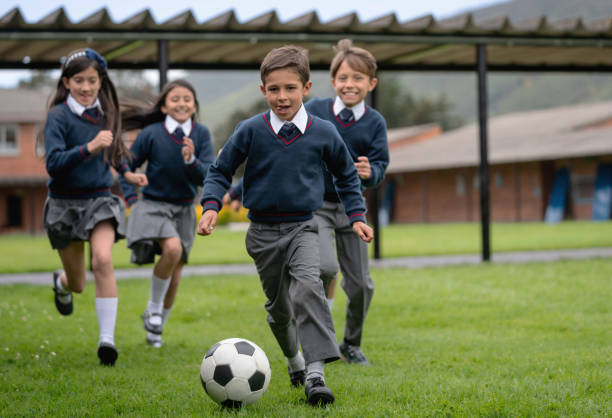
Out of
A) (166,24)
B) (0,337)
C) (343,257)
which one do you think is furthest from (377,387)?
(166,24)

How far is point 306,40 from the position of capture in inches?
441

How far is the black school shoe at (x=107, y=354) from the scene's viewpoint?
17.4ft

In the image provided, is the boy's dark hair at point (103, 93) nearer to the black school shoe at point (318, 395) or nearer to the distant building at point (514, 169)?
the black school shoe at point (318, 395)

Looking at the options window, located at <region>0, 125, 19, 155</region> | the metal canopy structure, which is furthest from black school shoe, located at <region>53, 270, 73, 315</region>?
window, located at <region>0, 125, 19, 155</region>

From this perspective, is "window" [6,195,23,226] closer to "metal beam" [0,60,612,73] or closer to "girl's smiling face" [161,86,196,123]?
"metal beam" [0,60,612,73]

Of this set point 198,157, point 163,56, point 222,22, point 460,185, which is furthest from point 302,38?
point 460,185

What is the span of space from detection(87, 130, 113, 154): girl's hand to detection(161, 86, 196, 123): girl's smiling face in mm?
1113

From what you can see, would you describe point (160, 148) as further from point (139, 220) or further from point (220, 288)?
point (220, 288)

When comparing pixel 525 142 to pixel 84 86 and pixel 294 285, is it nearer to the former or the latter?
pixel 84 86

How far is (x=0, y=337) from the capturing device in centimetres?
658

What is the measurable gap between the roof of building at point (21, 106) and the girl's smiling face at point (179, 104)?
31.5 meters

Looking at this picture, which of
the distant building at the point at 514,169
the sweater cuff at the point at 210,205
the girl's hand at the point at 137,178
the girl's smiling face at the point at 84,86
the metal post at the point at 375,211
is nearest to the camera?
the sweater cuff at the point at 210,205

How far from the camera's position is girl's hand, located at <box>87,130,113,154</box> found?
5273 millimetres

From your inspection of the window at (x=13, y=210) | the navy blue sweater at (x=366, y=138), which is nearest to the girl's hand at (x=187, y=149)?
the navy blue sweater at (x=366, y=138)
